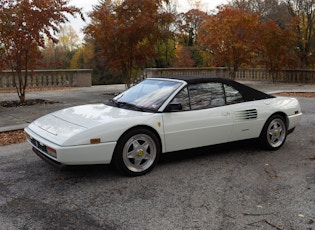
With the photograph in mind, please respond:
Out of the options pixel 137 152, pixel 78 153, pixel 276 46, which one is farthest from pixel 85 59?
pixel 78 153

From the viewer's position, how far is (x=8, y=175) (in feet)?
16.5

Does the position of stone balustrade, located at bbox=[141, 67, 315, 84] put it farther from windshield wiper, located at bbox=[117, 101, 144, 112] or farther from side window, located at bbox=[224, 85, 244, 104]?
windshield wiper, located at bbox=[117, 101, 144, 112]

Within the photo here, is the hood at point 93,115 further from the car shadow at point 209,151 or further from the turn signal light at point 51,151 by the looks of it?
the car shadow at point 209,151

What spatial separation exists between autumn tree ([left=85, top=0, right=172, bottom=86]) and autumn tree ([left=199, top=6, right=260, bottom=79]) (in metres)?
5.33

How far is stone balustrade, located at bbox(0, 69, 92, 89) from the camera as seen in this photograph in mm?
17656

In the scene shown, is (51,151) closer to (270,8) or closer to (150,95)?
(150,95)

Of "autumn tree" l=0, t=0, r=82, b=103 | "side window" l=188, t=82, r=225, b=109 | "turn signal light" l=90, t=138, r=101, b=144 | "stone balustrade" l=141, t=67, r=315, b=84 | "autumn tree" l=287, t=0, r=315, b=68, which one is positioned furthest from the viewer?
"autumn tree" l=287, t=0, r=315, b=68

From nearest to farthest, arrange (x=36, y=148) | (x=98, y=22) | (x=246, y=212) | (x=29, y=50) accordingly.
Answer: (x=246, y=212) < (x=36, y=148) < (x=29, y=50) < (x=98, y=22)

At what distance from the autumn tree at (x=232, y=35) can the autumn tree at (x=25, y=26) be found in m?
9.49

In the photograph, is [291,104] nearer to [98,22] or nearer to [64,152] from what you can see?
[64,152]

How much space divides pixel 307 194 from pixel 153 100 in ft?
8.17

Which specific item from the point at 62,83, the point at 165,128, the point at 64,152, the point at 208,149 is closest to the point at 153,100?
the point at 165,128

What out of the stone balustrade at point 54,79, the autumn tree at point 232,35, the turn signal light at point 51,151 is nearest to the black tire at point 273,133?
the turn signal light at point 51,151

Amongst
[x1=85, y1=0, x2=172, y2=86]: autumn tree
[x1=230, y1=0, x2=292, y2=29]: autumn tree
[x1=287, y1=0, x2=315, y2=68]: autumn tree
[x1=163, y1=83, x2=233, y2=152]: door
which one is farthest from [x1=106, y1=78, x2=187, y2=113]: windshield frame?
[x1=230, y1=0, x2=292, y2=29]: autumn tree
